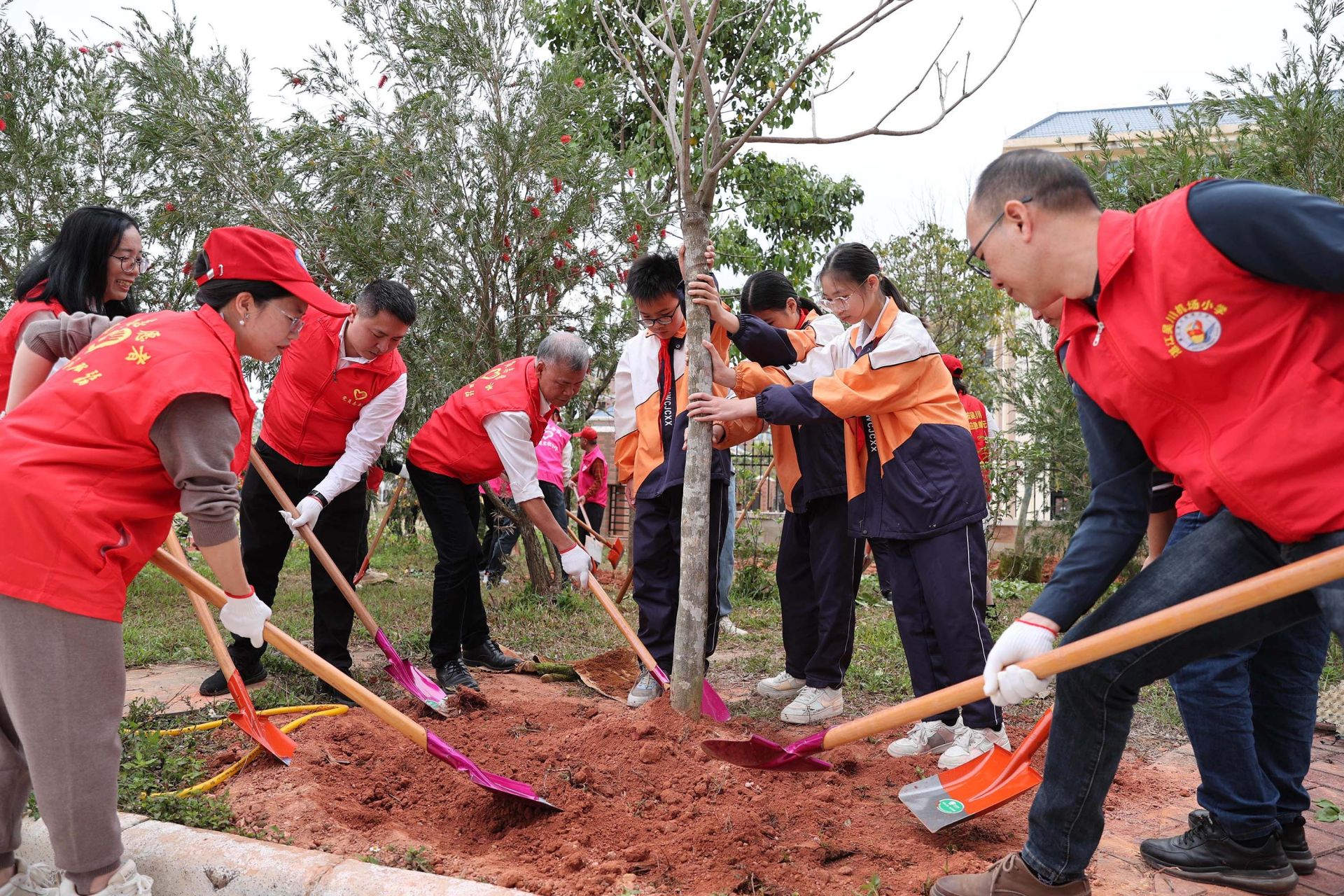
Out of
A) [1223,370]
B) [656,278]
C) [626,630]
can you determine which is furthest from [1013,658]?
[656,278]

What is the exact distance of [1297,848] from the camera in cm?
269

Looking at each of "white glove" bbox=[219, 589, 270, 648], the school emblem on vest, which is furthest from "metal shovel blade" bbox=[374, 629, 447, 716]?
the school emblem on vest

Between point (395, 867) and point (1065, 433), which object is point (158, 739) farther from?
point (1065, 433)

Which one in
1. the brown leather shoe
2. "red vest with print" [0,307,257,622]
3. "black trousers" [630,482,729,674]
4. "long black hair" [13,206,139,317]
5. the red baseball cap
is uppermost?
"long black hair" [13,206,139,317]

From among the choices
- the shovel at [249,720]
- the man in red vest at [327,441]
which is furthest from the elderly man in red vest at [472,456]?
the shovel at [249,720]

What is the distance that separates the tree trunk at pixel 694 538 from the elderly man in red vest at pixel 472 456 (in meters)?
1.00

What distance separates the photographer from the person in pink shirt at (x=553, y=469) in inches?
322

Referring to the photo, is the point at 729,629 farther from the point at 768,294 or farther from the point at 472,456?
the point at 768,294

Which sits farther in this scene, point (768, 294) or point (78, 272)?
point (768, 294)

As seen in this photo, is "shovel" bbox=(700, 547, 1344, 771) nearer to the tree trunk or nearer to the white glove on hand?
the tree trunk

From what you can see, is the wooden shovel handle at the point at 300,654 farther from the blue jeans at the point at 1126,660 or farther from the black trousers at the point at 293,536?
the blue jeans at the point at 1126,660

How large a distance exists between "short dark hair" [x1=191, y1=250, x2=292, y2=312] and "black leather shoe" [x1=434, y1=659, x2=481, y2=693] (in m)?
2.63

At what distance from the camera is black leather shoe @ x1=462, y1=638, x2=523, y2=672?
17.5ft

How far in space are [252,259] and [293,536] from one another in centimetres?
240
